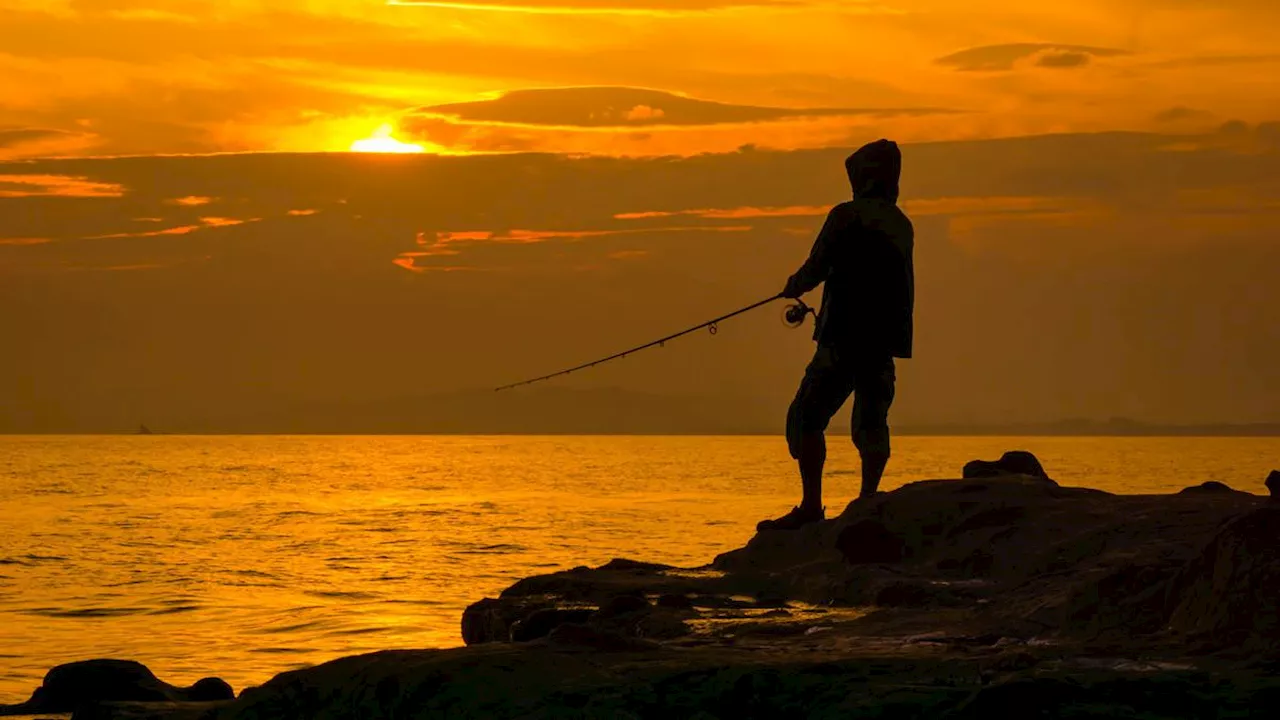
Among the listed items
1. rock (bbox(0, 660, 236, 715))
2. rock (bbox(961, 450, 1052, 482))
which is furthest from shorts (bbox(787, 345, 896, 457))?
rock (bbox(0, 660, 236, 715))

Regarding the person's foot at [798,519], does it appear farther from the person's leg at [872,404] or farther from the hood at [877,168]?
the hood at [877,168]

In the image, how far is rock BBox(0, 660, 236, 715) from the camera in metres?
9.65

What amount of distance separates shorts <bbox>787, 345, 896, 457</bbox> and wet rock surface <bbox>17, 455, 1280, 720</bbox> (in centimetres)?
163

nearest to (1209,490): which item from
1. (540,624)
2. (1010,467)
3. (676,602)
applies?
(1010,467)

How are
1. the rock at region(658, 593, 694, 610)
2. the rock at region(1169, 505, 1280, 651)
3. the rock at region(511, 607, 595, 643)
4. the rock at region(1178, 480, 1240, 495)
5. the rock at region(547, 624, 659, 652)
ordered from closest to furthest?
the rock at region(1169, 505, 1280, 651)
the rock at region(547, 624, 659, 652)
the rock at region(511, 607, 595, 643)
the rock at region(658, 593, 694, 610)
the rock at region(1178, 480, 1240, 495)

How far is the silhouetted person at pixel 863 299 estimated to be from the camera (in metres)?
11.3

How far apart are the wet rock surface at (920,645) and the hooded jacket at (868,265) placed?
1.92 metres

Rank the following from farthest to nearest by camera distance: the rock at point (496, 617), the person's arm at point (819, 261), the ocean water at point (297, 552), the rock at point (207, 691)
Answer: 1. the ocean water at point (297, 552)
2. the person's arm at point (819, 261)
3. the rock at point (207, 691)
4. the rock at point (496, 617)

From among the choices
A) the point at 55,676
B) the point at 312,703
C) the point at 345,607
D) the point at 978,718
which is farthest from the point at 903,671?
the point at 345,607

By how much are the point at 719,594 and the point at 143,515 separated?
145 ft

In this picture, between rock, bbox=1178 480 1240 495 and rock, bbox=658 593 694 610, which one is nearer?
rock, bbox=658 593 694 610

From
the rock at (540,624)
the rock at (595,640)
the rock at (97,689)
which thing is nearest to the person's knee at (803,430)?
the rock at (540,624)

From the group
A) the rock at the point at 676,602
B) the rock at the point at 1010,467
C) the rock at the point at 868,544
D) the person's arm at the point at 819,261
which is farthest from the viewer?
the rock at the point at 1010,467

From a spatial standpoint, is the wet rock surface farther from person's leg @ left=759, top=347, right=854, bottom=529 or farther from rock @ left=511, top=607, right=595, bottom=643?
person's leg @ left=759, top=347, right=854, bottom=529
